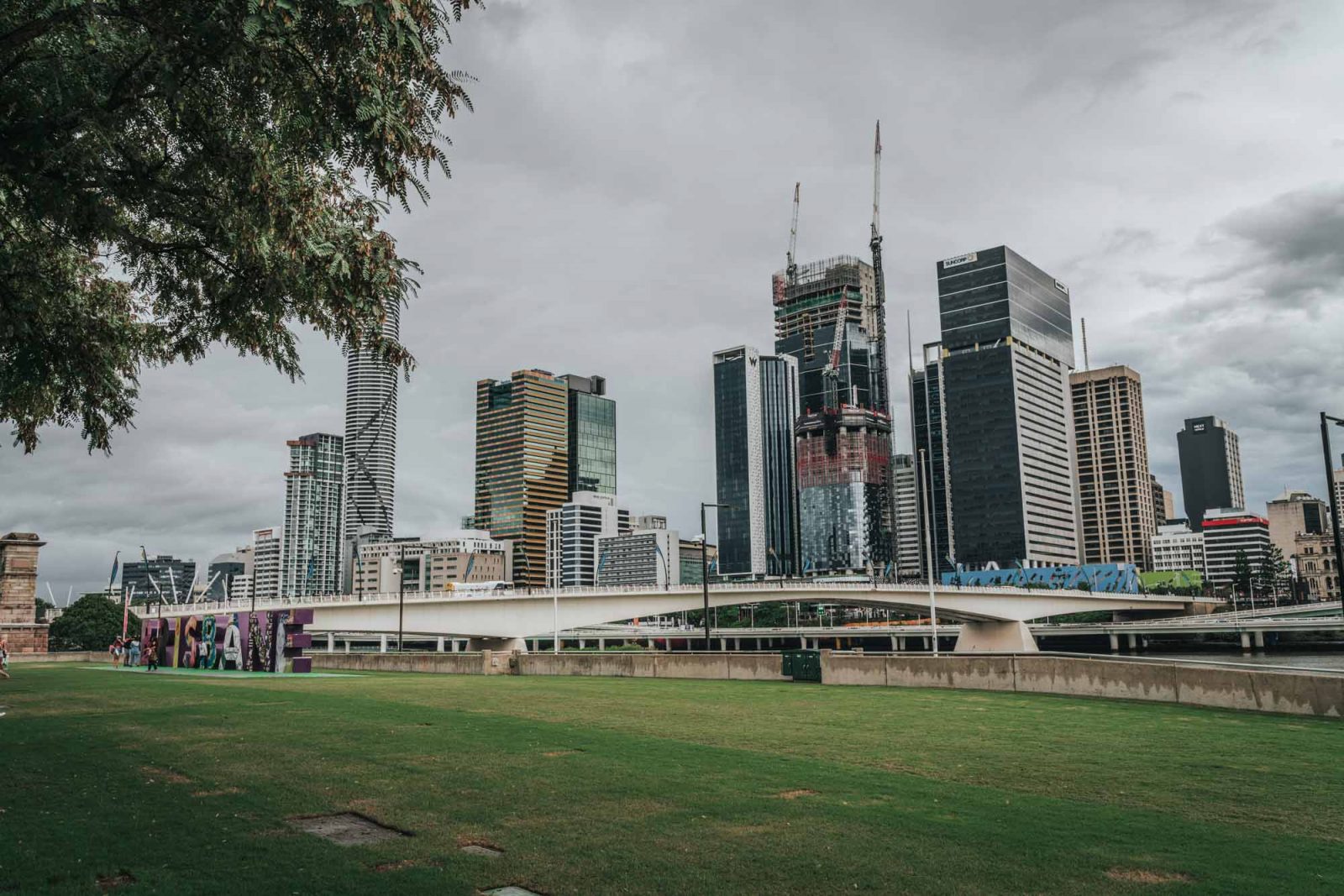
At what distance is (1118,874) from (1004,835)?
1460 millimetres

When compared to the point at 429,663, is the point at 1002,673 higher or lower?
higher

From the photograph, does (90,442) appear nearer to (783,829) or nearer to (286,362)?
(286,362)

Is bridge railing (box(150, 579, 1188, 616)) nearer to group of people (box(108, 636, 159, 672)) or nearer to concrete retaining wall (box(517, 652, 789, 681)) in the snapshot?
group of people (box(108, 636, 159, 672))

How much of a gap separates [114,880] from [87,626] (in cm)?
14685

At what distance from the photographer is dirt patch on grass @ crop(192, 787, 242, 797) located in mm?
11680

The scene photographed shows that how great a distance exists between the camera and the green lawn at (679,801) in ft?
27.3

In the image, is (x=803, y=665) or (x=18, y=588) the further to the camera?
(x=18, y=588)

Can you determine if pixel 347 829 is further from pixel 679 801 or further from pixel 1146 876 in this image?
pixel 1146 876

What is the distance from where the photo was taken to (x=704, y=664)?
135 ft

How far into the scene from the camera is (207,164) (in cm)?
1188

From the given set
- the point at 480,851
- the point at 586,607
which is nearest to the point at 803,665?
the point at 480,851

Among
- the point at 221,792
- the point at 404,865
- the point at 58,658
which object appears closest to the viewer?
the point at 404,865

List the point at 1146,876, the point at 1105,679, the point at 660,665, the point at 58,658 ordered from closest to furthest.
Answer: the point at 1146,876 → the point at 1105,679 → the point at 660,665 → the point at 58,658

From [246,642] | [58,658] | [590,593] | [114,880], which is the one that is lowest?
[58,658]
